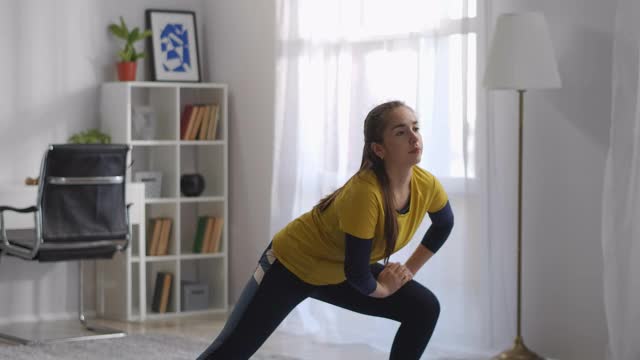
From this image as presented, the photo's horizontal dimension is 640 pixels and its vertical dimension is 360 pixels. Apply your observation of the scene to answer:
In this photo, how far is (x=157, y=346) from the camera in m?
5.07

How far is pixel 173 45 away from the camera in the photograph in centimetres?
632

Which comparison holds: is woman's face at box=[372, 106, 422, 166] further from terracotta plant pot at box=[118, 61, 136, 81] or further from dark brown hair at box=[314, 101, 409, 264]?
terracotta plant pot at box=[118, 61, 136, 81]

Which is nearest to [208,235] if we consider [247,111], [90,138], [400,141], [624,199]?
[247,111]

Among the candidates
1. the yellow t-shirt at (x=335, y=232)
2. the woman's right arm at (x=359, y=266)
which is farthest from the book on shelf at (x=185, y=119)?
the woman's right arm at (x=359, y=266)

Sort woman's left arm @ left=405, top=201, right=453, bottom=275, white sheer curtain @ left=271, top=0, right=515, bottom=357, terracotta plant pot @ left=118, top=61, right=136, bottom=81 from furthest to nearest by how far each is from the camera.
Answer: terracotta plant pot @ left=118, top=61, right=136, bottom=81 < white sheer curtain @ left=271, top=0, right=515, bottom=357 < woman's left arm @ left=405, top=201, right=453, bottom=275

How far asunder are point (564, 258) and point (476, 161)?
570 millimetres

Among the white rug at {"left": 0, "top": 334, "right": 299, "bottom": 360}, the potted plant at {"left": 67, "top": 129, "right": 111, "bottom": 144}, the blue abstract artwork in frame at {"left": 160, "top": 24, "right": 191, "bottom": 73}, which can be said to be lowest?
the white rug at {"left": 0, "top": 334, "right": 299, "bottom": 360}

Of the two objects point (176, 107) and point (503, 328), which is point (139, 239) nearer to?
point (176, 107)

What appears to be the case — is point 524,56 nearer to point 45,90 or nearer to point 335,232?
point 335,232

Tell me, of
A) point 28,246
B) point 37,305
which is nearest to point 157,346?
point 28,246

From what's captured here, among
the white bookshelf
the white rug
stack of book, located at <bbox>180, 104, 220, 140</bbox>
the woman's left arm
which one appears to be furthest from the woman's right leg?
stack of book, located at <bbox>180, 104, 220, 140</bbox>

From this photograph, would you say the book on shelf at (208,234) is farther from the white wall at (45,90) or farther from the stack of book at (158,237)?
the white wall at (45,90)

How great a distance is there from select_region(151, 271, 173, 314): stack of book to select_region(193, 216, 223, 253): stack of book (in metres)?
0.25

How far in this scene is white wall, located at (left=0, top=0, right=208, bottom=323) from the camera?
588 centimetres
